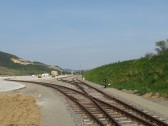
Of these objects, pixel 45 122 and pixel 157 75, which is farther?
pixel 157 75

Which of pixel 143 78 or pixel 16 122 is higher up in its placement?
pixel 143 78

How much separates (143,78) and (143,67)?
606 cm

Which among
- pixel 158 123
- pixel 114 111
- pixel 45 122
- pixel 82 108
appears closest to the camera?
pixel 158 123

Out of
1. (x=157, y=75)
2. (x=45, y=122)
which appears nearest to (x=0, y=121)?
(x=45, y=122)

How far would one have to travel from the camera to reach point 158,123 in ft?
49.4

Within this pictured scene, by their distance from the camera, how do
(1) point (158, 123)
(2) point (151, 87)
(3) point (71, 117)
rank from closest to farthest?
(1) point (158, 123), (3) point (71, 117), (2) point (151, 87)

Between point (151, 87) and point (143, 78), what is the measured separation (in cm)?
539

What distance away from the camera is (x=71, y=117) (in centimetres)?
1850

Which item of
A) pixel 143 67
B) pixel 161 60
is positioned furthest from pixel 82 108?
pixel 143 67

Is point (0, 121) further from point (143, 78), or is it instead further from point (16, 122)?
point (143, 78)

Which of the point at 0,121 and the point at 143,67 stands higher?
the point at 143,67

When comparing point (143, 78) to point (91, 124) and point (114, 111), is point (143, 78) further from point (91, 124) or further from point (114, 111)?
point (91, 124)

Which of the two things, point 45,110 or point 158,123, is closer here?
point 158,123

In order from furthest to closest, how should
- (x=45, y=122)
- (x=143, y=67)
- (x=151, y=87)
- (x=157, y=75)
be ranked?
(x=143, y=67)
(x=157, y=75)
(x=151, y=87)
(x=45, y=122)
